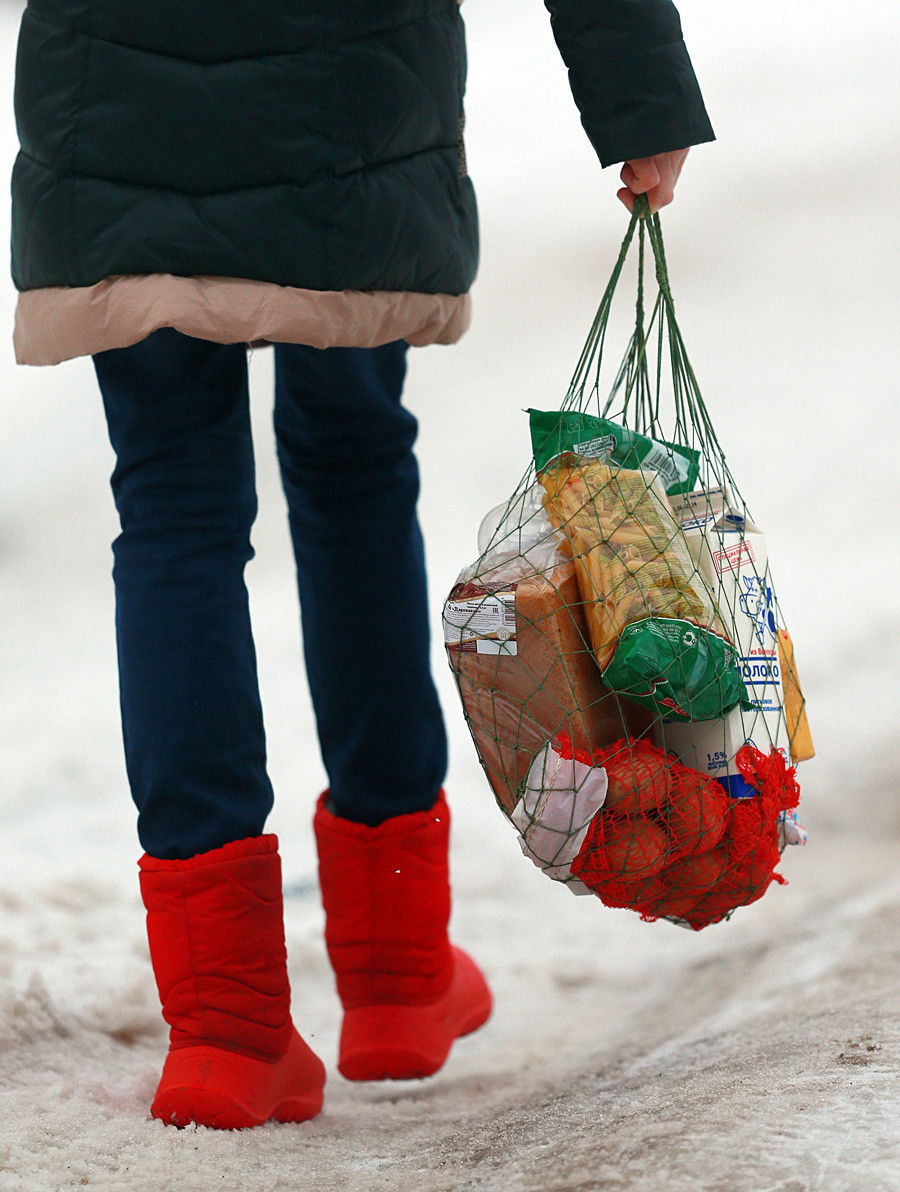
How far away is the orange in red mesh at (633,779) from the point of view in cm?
100

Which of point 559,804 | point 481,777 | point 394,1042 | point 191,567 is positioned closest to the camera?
point 559,804

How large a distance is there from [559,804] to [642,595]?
17cm

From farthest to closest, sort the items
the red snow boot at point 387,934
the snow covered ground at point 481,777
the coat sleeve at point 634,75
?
1. the red snow boot at point 387,934
2. the coat sleeve at point 634,75
3. the snow covered ground at point 481,777

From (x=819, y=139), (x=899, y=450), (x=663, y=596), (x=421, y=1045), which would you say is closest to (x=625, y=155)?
(x=663, y=596)

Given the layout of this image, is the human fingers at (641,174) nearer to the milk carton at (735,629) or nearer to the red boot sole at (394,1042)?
the milk carton at (735,629)

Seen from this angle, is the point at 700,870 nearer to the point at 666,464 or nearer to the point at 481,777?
the point at 666,464

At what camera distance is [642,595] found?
1.01 meters

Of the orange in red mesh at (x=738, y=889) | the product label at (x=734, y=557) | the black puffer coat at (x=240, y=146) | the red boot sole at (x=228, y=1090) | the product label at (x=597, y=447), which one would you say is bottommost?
the red boot sole at (x=228, y=1090)

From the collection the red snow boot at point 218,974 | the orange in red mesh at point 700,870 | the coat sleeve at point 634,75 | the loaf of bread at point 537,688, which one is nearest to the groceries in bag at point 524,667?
the loaf of bread at point 537,688

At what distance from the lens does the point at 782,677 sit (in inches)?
45.0

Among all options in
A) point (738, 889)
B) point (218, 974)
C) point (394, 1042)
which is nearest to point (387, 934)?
point (394, 1042)

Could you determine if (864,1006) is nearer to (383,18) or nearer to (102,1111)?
Result: (102,1111)

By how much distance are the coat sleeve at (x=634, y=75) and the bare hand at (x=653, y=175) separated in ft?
0.09

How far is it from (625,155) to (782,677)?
0.46 meters
